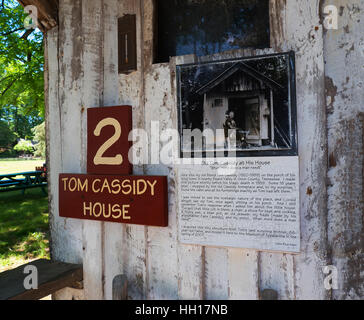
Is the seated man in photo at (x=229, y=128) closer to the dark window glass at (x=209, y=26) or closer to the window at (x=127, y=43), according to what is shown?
the dark window glass at (x=209, y=26)

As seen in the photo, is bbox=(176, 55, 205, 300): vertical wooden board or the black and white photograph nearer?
the black and white photograph

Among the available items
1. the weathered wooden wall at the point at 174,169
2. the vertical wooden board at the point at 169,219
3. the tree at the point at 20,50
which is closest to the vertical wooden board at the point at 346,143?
the weathered wooden wall at the point at 174,169

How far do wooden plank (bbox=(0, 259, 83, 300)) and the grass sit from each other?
2.70 metres

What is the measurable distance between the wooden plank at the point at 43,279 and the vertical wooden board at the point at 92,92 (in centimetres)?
10

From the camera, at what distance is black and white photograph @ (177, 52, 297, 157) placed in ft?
4.79

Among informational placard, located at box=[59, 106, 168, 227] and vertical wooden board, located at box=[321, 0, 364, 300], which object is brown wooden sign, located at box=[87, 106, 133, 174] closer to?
informational placard, located at box=[59, 106, 168, 227]

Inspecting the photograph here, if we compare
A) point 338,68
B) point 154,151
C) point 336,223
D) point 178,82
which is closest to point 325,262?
point 336,223

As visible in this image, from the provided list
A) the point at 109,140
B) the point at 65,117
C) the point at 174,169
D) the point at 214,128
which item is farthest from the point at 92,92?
the point at 214,128

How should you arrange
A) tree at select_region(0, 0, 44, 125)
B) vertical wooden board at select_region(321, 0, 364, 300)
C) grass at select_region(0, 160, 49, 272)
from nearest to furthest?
1. vertical wooden board at select_region(321, 0, 364, 300)
2. grass at select_region(0, 160, 49, 272)
3. tree at select_region(0, 0, 44, 125)

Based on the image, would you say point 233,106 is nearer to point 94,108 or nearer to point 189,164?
point 189,164

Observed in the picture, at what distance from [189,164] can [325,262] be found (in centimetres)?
86

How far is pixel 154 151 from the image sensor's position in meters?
1.73

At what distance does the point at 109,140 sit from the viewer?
179 centimetres

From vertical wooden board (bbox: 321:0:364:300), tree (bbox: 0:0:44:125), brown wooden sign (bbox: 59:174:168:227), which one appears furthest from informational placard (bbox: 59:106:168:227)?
tree (bbox: 0:0:44:125)
